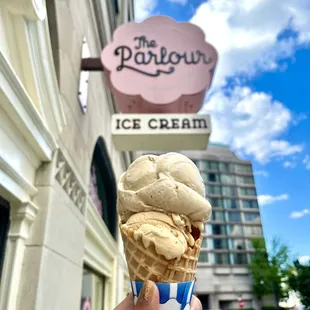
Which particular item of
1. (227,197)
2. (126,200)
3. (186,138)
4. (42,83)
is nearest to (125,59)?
(186,138)

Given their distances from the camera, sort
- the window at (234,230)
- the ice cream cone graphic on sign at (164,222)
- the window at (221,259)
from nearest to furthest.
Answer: the ice cream cone graphic on sign at (164,222)
the window at (221,259)
the window at (234,230)

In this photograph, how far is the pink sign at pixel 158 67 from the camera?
5.35 m

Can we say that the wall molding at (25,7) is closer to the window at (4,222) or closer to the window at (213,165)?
the window at (4,222)

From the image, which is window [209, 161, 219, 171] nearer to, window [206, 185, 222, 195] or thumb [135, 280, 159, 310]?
window [206, 185, 222, 195]

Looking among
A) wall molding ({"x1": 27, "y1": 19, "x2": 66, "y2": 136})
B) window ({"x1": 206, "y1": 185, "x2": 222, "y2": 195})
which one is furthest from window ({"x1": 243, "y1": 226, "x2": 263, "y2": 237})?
wall molding ({"x1": 27, "y1": 19, "x2": 66, "y2": 136})

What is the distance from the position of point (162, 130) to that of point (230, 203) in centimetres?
4775

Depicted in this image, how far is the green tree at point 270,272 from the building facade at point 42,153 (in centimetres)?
3540

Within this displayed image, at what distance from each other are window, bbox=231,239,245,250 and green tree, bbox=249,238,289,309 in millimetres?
5915

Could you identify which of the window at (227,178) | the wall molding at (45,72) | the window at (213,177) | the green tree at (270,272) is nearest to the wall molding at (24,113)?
the wall molding at (45,72)

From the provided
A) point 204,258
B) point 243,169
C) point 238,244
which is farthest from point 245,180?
point 204,258

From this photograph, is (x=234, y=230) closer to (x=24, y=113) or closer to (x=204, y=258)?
(x=204, y=258)

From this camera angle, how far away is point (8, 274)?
8.80ft

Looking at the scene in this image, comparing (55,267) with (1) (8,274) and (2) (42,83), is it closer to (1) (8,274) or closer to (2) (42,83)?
(1) (8,274)

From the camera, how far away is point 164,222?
5.22ft
